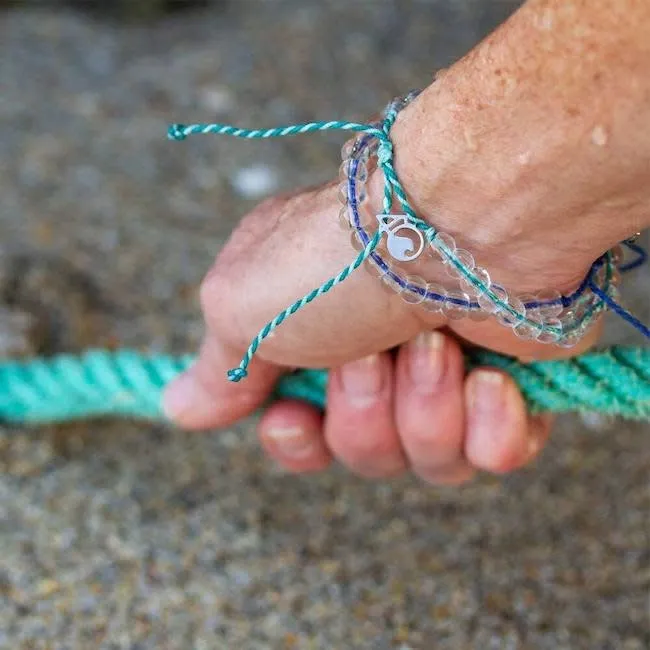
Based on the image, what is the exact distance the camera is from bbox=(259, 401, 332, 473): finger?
908 millimetres

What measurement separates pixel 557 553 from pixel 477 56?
0.64 meters

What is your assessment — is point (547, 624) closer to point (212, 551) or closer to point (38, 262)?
point (212, 551)

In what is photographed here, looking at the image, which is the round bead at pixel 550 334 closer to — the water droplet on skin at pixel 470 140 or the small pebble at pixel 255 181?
the water droplet on skin at pixel 470 140

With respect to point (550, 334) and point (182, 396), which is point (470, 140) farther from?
point (182, 396)

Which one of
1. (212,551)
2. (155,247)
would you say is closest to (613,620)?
(212,551)

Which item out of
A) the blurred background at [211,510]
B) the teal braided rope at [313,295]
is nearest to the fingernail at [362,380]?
the teal braided rope at [313,295]

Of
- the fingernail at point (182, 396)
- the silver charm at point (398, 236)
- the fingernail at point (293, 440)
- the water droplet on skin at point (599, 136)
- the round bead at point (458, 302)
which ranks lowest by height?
the fingernail at point (293, 440)

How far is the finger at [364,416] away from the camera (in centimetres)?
82

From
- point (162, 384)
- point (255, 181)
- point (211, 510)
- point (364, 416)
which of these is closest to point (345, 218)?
point (364, 416)

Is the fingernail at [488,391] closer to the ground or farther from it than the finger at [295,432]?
farther from it

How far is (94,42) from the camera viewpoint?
6.79 feet

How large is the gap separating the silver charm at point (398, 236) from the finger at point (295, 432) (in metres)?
0.33

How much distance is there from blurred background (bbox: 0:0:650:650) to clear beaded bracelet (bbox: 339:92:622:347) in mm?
413

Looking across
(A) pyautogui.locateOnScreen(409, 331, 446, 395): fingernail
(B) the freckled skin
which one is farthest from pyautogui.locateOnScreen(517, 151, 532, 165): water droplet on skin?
(A) pyautogui.locateOnScreen(409, 331, 446, 395): fingernail
